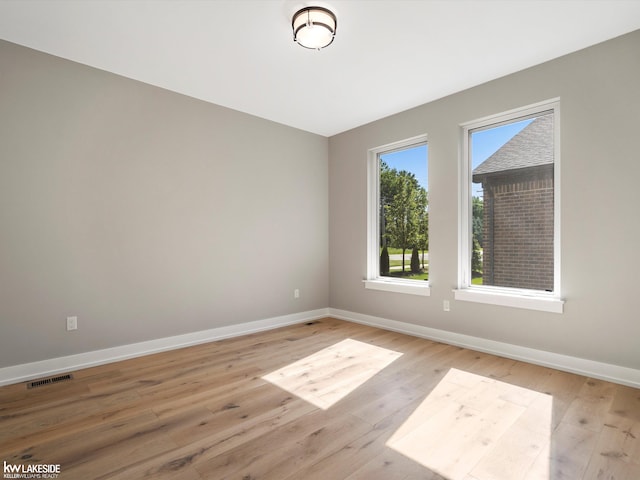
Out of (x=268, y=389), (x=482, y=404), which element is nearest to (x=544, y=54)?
(x=482, y=404)

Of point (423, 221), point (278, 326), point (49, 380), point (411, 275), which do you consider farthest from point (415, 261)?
point (49, 380)

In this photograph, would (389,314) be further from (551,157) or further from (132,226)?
(132,226)

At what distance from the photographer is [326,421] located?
6.84 feet

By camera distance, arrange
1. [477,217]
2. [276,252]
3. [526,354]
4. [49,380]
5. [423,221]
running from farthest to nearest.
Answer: [276,252]
[423,221]
[477,217]
[526,354]
[49,380]

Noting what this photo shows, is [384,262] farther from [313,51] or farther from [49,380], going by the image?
[49,380]

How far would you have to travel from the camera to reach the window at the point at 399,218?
406cm

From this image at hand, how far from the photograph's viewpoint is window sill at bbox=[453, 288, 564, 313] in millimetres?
2920

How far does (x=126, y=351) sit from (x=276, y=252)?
1987 mm

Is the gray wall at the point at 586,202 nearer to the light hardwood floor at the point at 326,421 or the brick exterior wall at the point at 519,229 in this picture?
the brick exterior wall at the point at 519,229

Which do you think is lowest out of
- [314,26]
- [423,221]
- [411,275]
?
[411,275]

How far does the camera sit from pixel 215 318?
12.6 feet

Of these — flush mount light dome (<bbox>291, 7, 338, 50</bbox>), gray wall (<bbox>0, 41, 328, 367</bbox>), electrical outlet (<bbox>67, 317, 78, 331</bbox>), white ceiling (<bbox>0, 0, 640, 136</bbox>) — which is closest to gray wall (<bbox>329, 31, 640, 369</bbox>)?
white ceiling (<bbox>0, 0, 640, 136</bbox>)

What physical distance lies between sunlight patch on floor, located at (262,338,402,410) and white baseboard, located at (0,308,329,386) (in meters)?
1.10

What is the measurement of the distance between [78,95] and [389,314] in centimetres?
398
